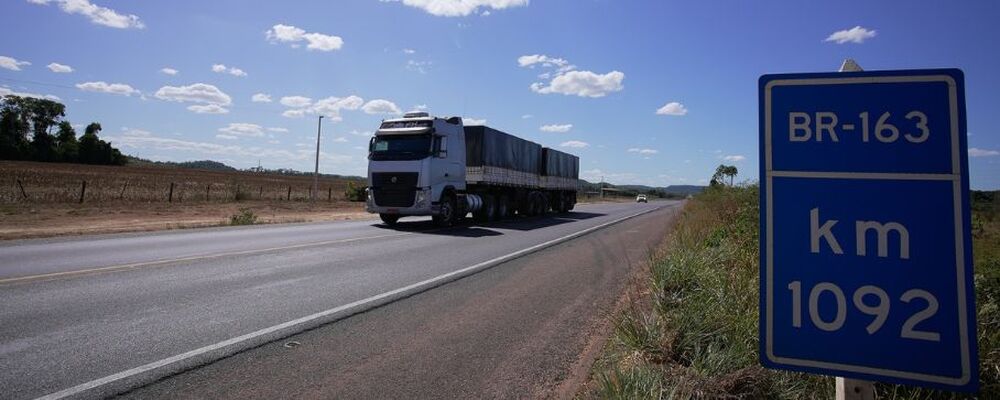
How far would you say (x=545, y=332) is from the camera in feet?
17.8

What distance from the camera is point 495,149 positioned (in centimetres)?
2255

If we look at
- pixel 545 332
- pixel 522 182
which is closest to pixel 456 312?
pixel 545 332

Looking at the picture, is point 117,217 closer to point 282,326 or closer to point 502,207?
point 502,207

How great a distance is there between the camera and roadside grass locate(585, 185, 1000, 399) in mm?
3096

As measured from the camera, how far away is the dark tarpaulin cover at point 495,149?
70.6 ft

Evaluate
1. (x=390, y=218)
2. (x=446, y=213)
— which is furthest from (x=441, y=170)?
(x=390, y=218)

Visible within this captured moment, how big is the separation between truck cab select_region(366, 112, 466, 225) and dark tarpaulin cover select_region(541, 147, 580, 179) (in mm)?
12226

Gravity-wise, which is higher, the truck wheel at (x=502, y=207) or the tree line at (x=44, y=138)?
the tree line at (x=44, y=138)

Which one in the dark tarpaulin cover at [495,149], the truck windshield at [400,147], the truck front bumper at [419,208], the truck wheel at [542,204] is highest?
the dark tarpaulin cover at [495,149]

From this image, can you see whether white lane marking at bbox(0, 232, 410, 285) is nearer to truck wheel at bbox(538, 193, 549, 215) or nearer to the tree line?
truck wheel at bbox(538, 193, 549, 215)

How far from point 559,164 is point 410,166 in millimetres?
16426

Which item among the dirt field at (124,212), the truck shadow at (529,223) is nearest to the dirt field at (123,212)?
the dirt field at (124,212)

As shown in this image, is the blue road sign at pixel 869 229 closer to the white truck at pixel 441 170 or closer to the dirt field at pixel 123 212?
the white truck at pixel 441 170

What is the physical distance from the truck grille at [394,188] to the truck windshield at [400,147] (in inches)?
22.0
